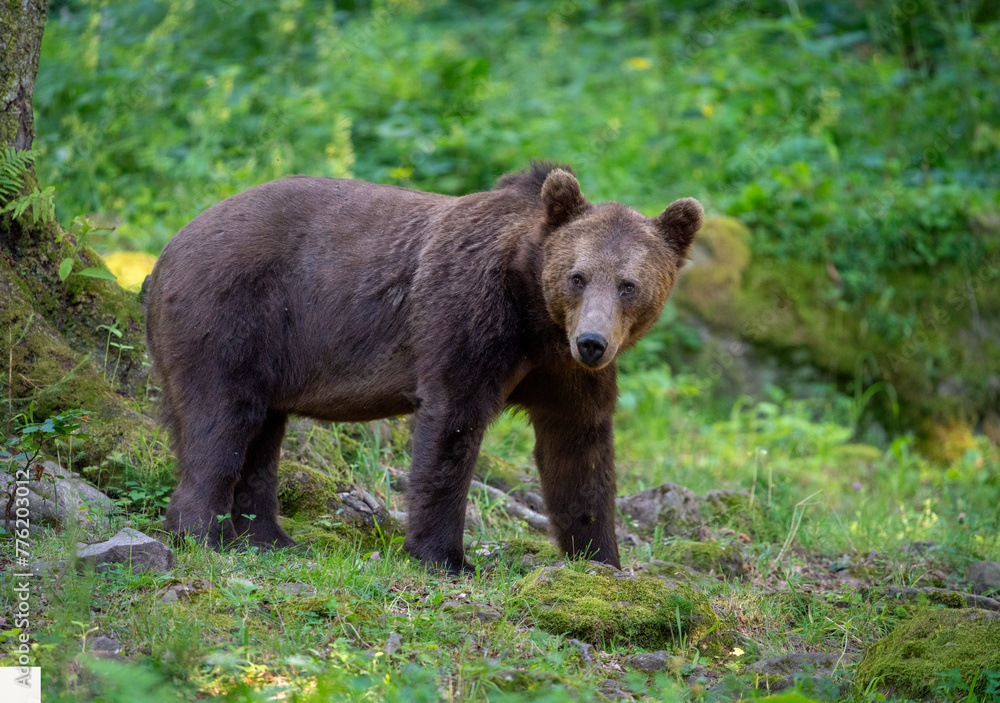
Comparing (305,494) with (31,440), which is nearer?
(31,440)

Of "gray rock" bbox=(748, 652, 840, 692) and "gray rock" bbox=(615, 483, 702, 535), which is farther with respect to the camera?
"gray rock" bbox=(615, 483, 702, 535)

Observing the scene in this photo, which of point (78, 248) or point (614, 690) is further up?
point (78, 248)

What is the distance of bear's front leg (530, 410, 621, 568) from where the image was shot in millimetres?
5879

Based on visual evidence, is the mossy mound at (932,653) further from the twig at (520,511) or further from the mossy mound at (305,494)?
the mossy mound at (305,494)

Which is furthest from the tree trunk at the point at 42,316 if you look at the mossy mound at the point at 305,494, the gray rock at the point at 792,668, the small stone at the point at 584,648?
the gray rock at the point at 792,668

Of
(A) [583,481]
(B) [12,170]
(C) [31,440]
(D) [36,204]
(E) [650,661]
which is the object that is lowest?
(E) [650,661]

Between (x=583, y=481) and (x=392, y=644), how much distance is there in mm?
2150

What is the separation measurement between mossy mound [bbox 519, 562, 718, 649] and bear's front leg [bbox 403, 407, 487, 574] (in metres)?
0.66

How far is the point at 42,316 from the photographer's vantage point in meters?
6.01

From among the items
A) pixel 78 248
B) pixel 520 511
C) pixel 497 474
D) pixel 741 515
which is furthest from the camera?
pixel 497 474

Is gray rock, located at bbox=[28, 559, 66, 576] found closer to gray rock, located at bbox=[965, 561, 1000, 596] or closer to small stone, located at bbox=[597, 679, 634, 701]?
small stone, located at bbox=[597, 679, 634, 701]

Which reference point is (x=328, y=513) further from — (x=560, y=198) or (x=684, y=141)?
→ (x=684, y=141)

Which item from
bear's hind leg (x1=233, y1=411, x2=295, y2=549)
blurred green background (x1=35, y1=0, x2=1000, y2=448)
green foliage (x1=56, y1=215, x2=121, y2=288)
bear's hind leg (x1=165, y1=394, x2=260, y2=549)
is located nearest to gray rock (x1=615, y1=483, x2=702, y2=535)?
bear's hind leg (x1=233, y1=411, x2=295, y2=549)

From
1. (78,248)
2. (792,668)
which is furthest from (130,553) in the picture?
(792,668)
